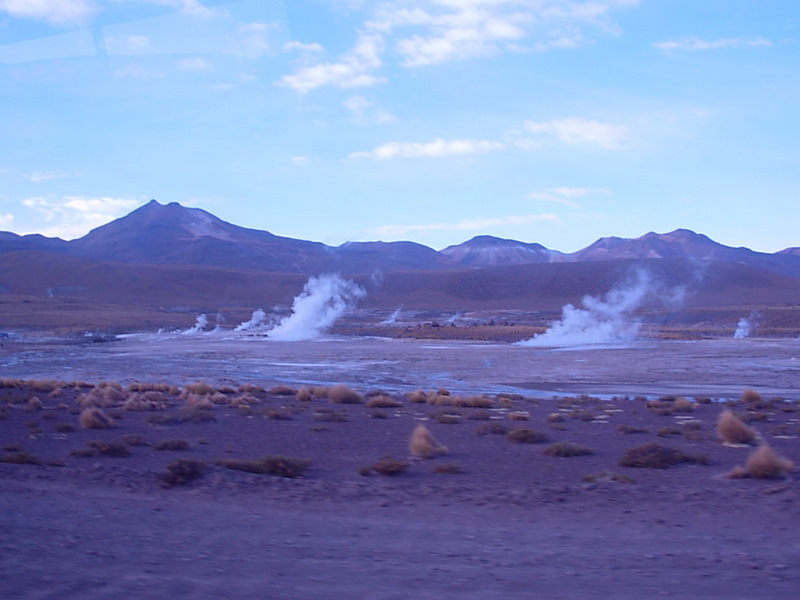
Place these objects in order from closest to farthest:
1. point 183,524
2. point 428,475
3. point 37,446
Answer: point 183,524 < point 428,475 < point 37,446

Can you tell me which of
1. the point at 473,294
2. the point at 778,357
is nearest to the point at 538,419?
the point at 778,357

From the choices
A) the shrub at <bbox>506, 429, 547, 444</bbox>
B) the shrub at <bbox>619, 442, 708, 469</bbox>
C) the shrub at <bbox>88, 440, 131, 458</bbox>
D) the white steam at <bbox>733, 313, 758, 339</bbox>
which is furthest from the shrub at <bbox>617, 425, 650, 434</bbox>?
the white steam at <bbox>733, 313, 758, 339</bbox>

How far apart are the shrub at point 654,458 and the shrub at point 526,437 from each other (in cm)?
328

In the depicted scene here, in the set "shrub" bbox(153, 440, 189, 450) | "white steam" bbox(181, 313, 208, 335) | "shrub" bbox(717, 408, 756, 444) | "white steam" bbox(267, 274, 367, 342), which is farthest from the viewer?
"white steam" bbox(181, 313, 208, 335)

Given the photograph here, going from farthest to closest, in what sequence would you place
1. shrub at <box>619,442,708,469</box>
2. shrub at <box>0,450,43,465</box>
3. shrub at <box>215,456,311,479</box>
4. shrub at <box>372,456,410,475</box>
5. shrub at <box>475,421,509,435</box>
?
shrub at <box>475,421,509,435</box> < shrub at <box>619,442,708,469</box> < shrub at <box>0,450,43,465</box> < shrub at <box>372,456,410,475</box> < shrub at <box>215,456,311,479</box>

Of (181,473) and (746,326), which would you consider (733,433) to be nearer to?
(181,473)

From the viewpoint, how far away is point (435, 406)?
26781 mm

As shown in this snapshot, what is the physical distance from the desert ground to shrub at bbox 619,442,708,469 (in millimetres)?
147

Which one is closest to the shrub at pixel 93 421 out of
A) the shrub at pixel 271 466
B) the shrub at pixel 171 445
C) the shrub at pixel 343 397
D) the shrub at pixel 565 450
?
the shrub at pixel 171 445

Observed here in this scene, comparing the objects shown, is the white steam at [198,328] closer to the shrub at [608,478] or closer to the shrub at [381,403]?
the shrub at [381,403]

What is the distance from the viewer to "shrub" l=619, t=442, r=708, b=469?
1463 centimetres

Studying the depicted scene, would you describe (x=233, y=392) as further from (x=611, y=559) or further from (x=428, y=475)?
(x=611, y=559)

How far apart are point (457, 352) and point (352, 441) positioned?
43283 mm

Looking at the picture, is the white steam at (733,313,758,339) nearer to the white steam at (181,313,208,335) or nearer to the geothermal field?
the geothermal field
